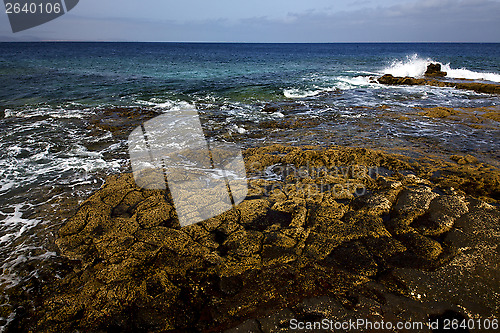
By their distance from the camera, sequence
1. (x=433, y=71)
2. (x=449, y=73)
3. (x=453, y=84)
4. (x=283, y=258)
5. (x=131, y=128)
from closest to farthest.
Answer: (x=283, y=258)
(x=131, y=128)
(x=453, y=84)
(x=433, y=71)
(x=449, y=73)

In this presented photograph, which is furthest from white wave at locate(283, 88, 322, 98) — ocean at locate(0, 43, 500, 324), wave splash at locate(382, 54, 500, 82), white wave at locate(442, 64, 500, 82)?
white wave at locate(442, 64, 500, 82)

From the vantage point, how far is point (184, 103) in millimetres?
16109

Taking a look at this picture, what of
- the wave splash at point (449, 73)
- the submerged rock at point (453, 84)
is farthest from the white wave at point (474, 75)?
the submerged rock at point (453, 84)

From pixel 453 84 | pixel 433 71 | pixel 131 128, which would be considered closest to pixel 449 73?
pixel 433 71

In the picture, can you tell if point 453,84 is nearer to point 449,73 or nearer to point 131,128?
point 449,73

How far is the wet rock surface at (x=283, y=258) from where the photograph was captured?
331 centimetres

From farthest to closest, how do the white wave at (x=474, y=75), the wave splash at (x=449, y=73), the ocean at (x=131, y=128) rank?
1. the wave splash at (x=449, y=73)
2. the white wave at (x=474, y=75)
3. the ocean at (x=131, y=128)

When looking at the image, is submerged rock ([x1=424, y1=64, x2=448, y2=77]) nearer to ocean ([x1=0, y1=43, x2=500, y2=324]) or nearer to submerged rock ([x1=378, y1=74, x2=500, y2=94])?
submerged rock ([x1=378, y1=74, x2=500, y2=94])

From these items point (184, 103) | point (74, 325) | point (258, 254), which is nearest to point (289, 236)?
point (258, 254)

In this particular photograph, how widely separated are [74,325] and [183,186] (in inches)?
135

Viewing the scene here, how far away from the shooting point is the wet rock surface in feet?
10.9

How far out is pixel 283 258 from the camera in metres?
4.16

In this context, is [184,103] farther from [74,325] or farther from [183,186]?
[74,325]

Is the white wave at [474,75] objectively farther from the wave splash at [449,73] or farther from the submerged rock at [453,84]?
the submerged rock at [453,84]
